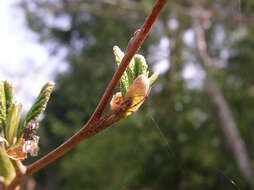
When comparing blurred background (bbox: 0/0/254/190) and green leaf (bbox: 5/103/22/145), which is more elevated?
green leaf (bbox: 5/103/22/145)

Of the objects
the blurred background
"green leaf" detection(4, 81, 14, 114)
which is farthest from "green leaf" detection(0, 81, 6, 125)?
the blurred background

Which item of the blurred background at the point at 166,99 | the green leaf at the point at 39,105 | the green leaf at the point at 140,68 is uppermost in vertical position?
the green leaf at the point at 140,68

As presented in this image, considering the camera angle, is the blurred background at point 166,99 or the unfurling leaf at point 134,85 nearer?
the unfurling leaf at point 134,85

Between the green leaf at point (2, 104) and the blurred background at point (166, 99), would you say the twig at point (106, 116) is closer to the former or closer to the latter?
the green leaf at point (2, 104)

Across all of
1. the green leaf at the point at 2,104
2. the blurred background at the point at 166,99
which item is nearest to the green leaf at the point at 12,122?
the green leaf at the point at 2,104

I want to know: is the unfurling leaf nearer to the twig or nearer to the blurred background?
the twig
